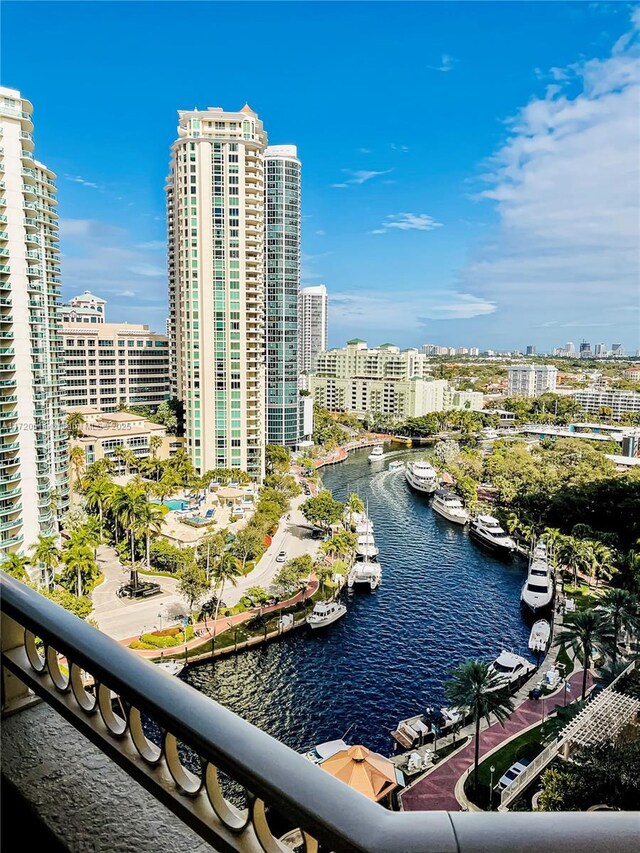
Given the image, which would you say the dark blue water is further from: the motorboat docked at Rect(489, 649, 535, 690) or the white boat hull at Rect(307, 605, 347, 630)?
the motorboat docked at Rect(489, 649, 535, 690)

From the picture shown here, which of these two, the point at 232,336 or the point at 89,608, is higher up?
the point at 232,336

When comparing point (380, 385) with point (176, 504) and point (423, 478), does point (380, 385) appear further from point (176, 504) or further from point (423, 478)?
point (176, 504)

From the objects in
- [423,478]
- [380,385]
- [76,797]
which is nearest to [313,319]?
[380,385]

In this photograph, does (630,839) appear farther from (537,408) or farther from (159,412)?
(537,408)

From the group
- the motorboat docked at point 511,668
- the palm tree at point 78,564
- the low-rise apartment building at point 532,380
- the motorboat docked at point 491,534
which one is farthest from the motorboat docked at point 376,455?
the low-rise apartment building at point 532,380

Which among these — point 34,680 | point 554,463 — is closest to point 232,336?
point 554,463

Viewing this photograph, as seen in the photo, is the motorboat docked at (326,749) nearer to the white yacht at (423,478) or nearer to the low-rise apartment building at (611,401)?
the white yacht at (423,478)
